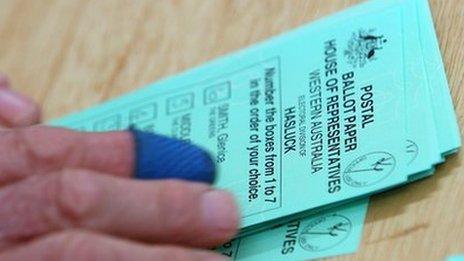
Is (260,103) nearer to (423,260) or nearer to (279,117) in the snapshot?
(279,117)

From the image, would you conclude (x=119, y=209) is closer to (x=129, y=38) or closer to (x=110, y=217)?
(x=110, y=217)

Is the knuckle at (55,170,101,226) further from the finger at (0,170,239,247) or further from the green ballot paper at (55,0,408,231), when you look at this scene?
the green ballot paper at (55,0,408,231)

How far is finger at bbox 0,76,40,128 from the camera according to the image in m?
0.61

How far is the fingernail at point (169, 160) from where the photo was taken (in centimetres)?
47

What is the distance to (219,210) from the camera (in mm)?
442

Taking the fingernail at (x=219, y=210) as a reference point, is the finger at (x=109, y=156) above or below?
above

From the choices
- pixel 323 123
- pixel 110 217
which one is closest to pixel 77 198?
pixel 110 217

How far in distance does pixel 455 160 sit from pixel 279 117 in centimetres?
12

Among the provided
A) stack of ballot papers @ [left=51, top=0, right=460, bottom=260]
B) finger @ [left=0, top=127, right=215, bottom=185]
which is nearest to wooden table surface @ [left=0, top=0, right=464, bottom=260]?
stack of ballot papers @ [left=51, top=0, right=460, bottom=260]

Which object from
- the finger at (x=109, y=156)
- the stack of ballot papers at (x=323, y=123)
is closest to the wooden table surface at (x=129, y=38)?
the stack of ballot papers at (x=323, y=123)

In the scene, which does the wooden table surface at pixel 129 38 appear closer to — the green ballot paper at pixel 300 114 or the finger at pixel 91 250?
the green ballot paper at pixel 300 114

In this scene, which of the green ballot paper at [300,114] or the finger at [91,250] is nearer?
the finger at [91,250]

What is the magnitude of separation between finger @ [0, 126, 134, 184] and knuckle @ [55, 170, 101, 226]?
3 cm

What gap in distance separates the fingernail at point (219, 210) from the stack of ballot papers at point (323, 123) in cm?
8
